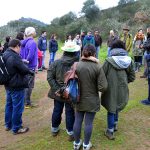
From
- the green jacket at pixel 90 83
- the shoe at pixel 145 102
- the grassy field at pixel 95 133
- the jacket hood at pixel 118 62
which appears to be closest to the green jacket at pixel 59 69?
the green jacket at pixel 90 83

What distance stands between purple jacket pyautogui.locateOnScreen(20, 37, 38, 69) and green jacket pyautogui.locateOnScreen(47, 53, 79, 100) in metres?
2.13

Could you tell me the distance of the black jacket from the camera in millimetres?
6262

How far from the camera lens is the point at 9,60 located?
247 inches

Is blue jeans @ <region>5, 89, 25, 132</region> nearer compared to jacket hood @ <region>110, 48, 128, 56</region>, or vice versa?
jacket hood @ <region>110, 48, 128, 56</region>

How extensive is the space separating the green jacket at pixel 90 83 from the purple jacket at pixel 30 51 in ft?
9.06

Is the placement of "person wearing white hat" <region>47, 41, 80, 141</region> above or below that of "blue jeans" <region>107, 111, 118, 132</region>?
above

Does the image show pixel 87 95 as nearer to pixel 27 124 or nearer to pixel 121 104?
pixel 121 104

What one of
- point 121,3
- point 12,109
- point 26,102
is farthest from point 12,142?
point 121,3

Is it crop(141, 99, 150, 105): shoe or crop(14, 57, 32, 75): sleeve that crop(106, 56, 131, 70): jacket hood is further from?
crop(141, 99, 150, 105): shoe

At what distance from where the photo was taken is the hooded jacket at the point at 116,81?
5.75 m

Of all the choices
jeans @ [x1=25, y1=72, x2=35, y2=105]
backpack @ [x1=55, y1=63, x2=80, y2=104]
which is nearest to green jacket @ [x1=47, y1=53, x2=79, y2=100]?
backpack @ [x1=55, y1=63, x2=80, y2=104]

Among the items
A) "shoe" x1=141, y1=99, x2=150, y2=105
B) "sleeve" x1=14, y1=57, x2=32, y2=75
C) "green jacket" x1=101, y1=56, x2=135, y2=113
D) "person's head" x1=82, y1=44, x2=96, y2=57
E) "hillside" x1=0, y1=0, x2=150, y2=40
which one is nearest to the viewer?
"person's head" x1=82, y1=44, x2=96, y2=57

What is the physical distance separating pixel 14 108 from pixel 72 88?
1.74 meters

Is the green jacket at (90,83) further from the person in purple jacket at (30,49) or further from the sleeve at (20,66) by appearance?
the person in purple jacket at (30,49)
